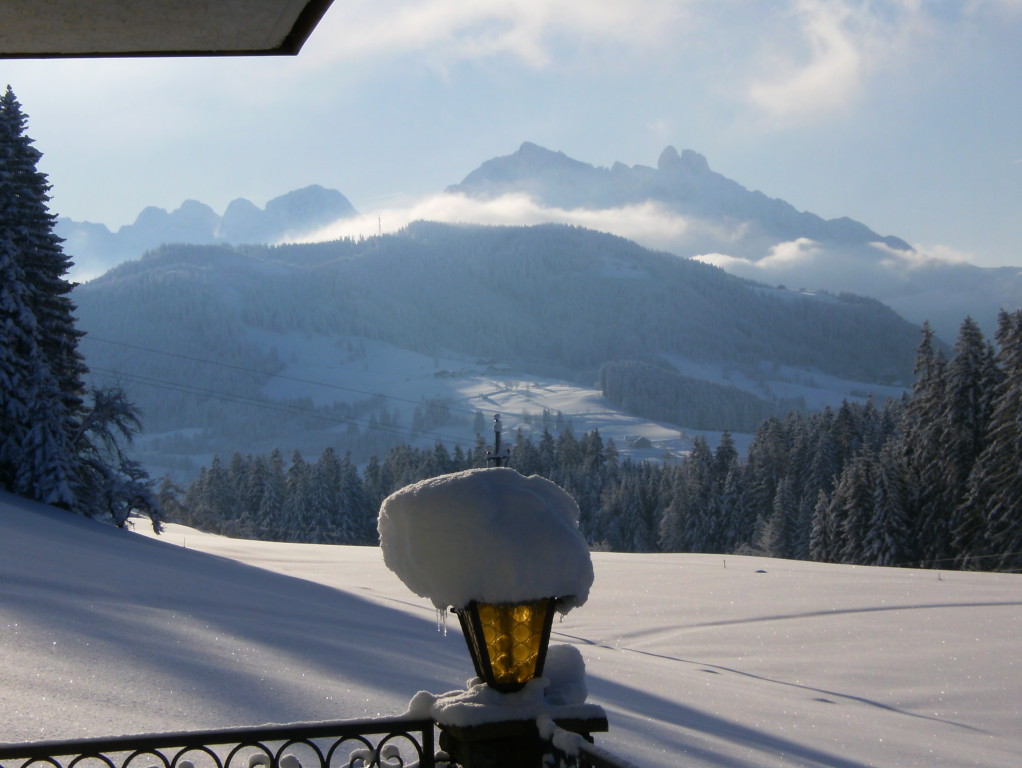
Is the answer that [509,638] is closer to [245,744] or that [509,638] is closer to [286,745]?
[286,745]

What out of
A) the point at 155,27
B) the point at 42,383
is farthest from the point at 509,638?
the point at 42,383

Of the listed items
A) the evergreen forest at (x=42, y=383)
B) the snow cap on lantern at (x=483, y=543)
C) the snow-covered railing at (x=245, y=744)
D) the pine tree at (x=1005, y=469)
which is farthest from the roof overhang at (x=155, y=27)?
the pine tree at (x=1005, y=469)

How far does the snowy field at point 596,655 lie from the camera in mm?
5988

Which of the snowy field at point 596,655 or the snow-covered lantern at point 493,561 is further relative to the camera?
the snowy field at point 596,655

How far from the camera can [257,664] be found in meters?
7.09

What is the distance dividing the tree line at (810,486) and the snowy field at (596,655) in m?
16.6

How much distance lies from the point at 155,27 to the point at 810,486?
181 ft

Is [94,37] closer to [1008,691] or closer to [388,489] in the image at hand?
[1008,691]

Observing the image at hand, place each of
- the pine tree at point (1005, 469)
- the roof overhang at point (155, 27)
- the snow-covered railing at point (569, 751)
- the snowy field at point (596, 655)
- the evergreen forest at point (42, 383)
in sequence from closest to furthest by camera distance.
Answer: the roof overhang at point (155, 27)
the snow-covered railing at point (569, 751)
the snowy field at point (596, 655)
the evergreen forest at point (42, 383)
the pine tree at point (1005, 469)

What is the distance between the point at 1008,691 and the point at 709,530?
50781 millimetres

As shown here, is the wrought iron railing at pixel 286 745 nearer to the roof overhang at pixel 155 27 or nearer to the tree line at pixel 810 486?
the roof overhang at pixel 155 27

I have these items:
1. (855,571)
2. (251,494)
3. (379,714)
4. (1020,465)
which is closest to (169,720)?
(379,714)

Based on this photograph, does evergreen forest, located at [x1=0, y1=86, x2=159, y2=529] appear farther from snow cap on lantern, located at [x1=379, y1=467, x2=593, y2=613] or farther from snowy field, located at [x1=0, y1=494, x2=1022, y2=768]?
snow cap on lantern, located at [x1=379, y1=467, x2=593, y2=613]

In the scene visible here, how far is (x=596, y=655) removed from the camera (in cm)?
1156
